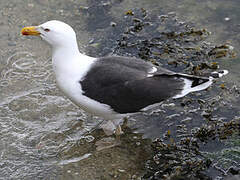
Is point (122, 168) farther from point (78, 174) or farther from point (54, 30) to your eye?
point (54, 30)

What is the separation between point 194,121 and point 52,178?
2.02 meters

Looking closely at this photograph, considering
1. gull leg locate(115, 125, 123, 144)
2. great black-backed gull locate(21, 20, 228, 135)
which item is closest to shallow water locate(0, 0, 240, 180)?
gull leg locate(115, 125, 123, 144)

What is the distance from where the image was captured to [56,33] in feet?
17.1

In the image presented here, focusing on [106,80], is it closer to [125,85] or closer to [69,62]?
[125,85]

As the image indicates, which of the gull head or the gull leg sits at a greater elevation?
the gull head

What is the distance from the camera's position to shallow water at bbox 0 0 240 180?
17.5ft

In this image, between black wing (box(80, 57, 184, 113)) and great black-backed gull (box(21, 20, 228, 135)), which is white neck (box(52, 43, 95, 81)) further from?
black wing (box(80, 57, 184, 113))

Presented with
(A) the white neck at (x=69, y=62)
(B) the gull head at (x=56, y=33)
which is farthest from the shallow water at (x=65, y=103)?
(B) the gull head at (x=56, y=33)

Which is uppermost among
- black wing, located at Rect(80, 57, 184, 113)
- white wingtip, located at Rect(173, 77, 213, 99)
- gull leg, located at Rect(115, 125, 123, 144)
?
black wing, located at Rect(80, 57, 184, 113)

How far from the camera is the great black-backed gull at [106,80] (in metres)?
5.17

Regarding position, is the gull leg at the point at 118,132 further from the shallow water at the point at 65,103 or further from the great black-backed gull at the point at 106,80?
the great black-backed gull at the point at 106,80

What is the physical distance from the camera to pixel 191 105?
20.2ft

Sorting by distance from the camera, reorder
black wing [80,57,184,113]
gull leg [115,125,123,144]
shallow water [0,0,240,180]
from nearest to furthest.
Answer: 1. black wing [80,57,184,113]
2. shallow water [0,0,240,180]
3. gull leg [115,125,123,144]

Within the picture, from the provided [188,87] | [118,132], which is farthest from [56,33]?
[188,87]
